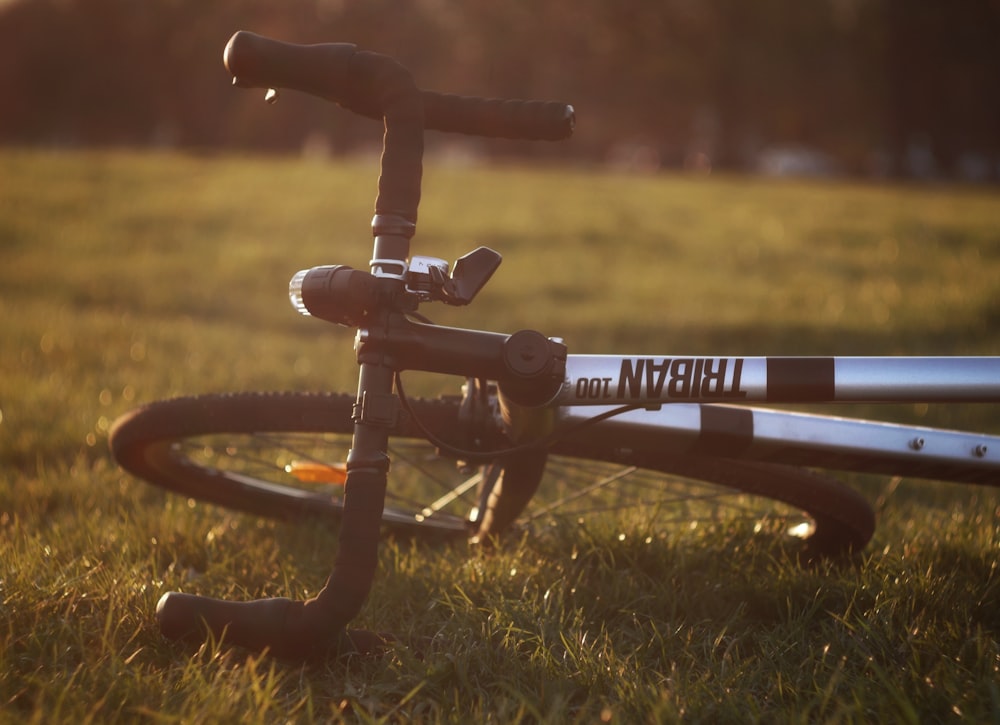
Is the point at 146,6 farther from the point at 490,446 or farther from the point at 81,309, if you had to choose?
the point at 490,446

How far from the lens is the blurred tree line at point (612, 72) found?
37.8 meters

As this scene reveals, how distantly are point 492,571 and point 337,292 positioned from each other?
1.04 metres

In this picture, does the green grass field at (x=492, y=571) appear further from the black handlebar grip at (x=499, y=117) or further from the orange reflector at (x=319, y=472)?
the black handlebar grip at (x=499, y=117)

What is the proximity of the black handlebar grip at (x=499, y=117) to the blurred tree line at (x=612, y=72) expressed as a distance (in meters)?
34.9

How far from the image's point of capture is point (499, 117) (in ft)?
6.72

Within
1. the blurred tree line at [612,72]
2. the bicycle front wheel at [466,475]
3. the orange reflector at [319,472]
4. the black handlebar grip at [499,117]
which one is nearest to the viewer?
the black handlebar grip at [499,117]

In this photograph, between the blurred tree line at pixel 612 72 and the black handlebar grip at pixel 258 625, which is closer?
the black handlebar grip at pixel 258 625

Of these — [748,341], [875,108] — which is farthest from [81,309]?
[875,108]

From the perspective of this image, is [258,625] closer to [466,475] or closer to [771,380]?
[466,475]

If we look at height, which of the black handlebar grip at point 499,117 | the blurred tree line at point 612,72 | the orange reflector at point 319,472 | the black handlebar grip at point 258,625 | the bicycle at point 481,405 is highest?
A: the blurred tree line at point 612,72

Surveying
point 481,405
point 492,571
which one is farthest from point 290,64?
point 492,571

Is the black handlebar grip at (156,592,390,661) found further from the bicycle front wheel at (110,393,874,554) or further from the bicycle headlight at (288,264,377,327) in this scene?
the bicycle headlight at (288,264,377,327)

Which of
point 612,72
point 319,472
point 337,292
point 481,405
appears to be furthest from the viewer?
point 612,72

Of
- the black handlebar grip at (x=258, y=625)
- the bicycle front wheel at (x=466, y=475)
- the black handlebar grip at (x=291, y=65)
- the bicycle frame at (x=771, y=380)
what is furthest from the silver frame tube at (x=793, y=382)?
the black handlebar grip at (x=291, y=65)
